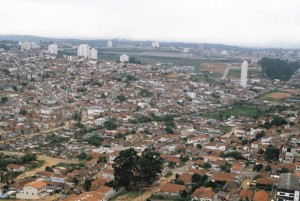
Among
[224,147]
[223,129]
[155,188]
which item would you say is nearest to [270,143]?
[224,147]

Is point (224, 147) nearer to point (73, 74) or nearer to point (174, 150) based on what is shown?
point (174, 150)

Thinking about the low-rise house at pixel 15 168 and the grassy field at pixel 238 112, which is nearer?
the low-rise house at pixel 15 168

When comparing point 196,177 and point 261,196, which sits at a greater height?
point 261,196

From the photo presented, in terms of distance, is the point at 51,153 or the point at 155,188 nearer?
the point at 155,188

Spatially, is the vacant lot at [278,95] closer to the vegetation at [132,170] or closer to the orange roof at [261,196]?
the vegetation at [132,170]

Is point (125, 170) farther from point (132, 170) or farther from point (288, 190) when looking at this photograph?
point (288, 190)

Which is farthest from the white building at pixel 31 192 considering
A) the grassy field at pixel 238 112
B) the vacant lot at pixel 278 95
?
the vacant lot at pixel 278 95

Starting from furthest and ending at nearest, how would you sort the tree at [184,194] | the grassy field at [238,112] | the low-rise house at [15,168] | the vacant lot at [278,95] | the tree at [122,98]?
the vacant lot at [278,95] < the tree at [122,98] < the grassy field at [238,112] < the low-rise house at [15,168] < the tree at [184,194]

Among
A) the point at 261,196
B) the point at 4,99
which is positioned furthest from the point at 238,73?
the point at 261,196

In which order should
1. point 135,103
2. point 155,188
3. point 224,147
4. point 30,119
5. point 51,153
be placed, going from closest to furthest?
point 155,188
point 51,153
point 224,147
point 30,119
point 135,103

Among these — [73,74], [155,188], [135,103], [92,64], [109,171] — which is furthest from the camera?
[92,64]

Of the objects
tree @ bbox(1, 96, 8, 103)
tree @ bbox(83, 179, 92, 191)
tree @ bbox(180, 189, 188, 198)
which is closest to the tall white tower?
tree @ bbox(1, 96, 8, 103)
